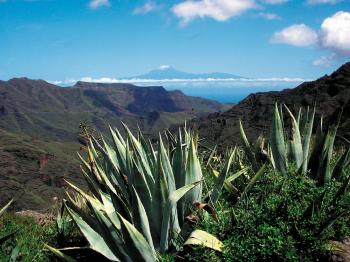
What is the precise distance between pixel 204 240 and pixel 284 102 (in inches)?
2294

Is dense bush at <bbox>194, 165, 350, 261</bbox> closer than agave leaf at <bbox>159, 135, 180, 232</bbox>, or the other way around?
dense bush at <bbox>194, 165, 350, 261</bbox>

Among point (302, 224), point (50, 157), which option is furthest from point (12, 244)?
point (50, 157)

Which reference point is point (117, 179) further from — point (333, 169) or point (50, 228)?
point (333, 169)

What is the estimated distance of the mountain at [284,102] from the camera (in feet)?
164

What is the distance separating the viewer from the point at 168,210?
4.46 meters

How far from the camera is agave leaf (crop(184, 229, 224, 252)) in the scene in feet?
13.9

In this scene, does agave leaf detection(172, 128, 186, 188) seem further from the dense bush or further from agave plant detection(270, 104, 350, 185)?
agave plant detection(270, 104, 350, 185)

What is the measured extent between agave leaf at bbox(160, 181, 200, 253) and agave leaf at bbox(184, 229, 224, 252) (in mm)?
273

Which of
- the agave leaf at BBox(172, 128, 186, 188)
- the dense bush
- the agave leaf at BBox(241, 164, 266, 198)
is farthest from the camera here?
the agave leaf at BBox(241, 164, 266, 198)

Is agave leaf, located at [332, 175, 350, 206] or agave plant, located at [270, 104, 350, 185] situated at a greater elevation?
agave plant, located at [270, 104, 350, 185]

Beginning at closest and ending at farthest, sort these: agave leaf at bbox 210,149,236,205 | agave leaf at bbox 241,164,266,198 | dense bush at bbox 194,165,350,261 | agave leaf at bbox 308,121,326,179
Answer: dense bush at bbox 194,165,350,261, agave leaf at bbox 210,149,236,205, agave leaf at bbox 241,164,266,198, agave leaf at bbox 308,121,326,179

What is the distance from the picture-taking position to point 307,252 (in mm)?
4176

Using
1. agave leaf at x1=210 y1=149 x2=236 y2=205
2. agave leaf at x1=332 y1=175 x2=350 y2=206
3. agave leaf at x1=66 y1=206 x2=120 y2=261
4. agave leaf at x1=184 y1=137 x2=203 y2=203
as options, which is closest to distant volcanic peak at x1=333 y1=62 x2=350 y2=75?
agave leaf at x1=332 y1=175 x2=350 y2=206

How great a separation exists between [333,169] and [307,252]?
71.4 inches
